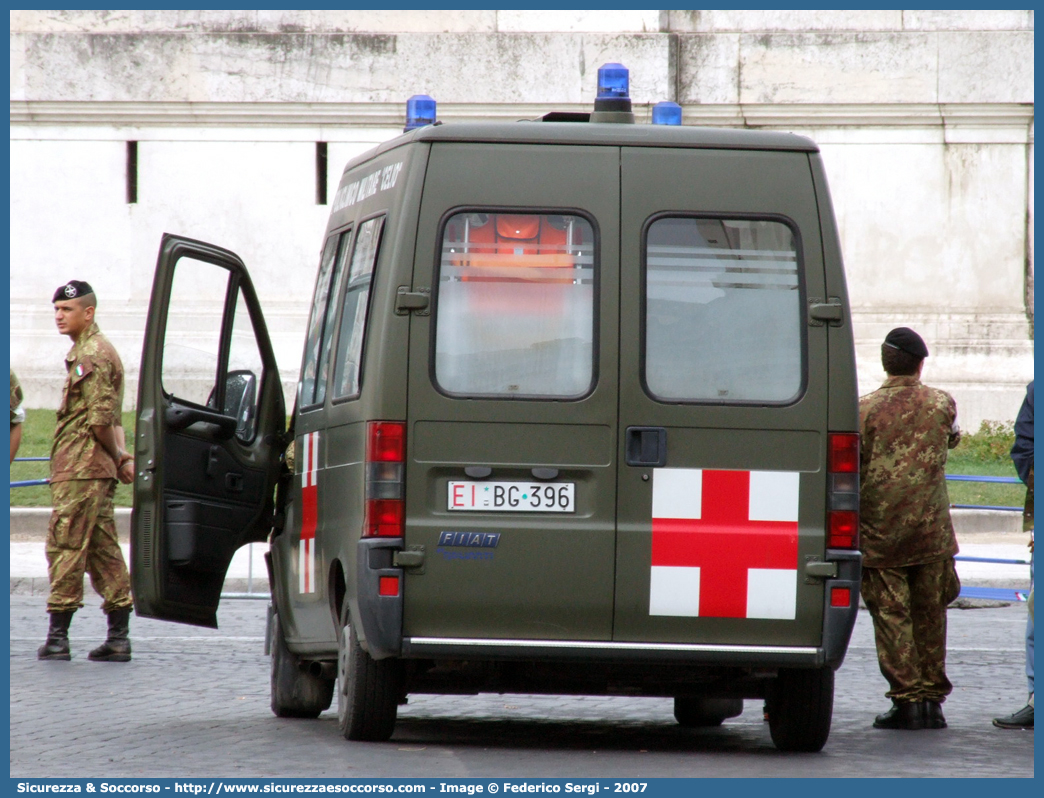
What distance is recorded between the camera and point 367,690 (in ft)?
23.0

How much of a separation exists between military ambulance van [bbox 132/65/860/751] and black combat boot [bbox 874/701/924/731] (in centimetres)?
130

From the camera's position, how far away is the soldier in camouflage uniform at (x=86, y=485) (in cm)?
1027

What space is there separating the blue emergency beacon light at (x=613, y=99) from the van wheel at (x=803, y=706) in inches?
84.4

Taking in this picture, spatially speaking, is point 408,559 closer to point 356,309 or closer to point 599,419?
point 599,419

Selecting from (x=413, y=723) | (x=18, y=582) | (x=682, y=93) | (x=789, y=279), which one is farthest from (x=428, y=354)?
(x=682, y=93)

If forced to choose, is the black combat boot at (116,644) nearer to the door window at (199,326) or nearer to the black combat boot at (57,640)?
the black combat boot at (57,640)

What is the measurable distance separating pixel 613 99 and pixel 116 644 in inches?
185

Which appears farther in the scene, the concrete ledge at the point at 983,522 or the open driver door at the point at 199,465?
the concrete ledge at the point at 983,522

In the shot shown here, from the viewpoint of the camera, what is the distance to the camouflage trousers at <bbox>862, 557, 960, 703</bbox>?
8.20 metres

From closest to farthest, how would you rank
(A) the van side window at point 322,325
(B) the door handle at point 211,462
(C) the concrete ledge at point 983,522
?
(A) the van side window at point 322,325 → (B) the door handle at point 211,462 → (C) the concrete ledge at point 983,522

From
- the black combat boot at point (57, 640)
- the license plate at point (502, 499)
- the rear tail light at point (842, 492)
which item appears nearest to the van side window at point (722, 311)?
the rear tail light at point (842, 492)

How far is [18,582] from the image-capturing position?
47.5ft

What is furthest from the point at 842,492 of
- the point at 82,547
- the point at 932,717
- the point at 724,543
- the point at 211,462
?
the point at 82,547

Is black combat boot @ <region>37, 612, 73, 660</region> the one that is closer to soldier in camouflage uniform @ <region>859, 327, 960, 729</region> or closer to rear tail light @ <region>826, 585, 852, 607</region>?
soldier in camouflage uniform @ <region>859, 327, 960, 729</region>
